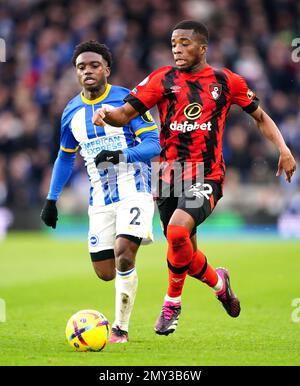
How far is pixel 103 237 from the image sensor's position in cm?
806

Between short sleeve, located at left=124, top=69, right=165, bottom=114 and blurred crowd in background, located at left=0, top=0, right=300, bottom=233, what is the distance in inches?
449

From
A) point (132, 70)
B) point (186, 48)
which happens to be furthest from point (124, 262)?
point (132, 70)

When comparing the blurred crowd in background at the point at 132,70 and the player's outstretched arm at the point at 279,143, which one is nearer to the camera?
the player's outstretched arm at the point at 279,143

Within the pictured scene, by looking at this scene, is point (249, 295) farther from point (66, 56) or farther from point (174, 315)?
point (66, 56)

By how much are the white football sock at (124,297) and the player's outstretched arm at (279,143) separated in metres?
1.46

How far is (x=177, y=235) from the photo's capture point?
739cm

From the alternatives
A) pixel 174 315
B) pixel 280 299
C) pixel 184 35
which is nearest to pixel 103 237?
pixel 174 315

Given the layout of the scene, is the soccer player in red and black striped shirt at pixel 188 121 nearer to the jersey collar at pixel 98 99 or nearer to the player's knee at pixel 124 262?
the player's knee at pixel 124 262

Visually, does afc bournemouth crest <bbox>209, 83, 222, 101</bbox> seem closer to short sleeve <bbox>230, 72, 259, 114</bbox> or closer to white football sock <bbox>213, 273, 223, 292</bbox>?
short sleeve <bbox>230, 72, 259, 114</bbox>

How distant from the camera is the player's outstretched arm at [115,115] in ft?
24.4

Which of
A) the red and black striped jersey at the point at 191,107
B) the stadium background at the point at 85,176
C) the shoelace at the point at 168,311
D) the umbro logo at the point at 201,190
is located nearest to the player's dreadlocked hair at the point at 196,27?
the red and black striped jersey at the point at 191,107

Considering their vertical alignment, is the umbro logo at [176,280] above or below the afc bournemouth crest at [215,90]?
below

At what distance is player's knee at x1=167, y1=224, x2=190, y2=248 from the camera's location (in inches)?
291
